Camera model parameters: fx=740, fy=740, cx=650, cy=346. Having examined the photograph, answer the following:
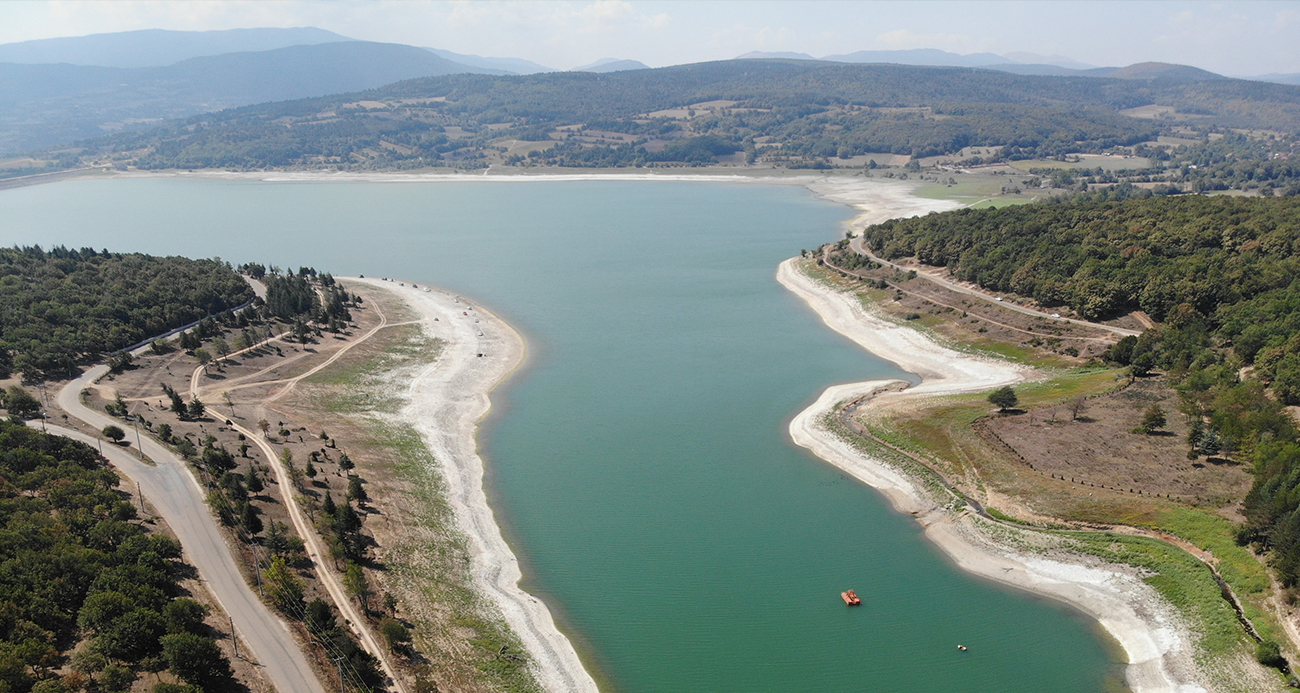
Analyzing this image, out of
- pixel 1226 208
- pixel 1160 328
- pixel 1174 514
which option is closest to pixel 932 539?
pixel 1174 514

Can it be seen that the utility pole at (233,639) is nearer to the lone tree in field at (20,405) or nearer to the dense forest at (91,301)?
the lone tree in field at (20,405)

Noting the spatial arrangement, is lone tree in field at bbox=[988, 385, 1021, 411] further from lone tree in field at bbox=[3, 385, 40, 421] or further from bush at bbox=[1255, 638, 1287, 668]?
lone tree in field at bbox=[3, 385, 40, 421]

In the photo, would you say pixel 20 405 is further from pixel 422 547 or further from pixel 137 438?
pixel 422 547

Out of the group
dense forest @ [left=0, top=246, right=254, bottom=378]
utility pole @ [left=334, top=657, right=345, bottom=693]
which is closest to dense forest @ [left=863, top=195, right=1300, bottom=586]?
utility pole @ [left=334, top=657, right=345, bottom=693]

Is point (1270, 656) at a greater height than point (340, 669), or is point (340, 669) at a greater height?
point (340, 669)

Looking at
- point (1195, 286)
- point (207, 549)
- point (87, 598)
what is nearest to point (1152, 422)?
point (1195, 286)

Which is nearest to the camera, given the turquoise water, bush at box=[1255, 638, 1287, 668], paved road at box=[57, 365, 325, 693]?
paved road at box=[57, 365, 325, 693]

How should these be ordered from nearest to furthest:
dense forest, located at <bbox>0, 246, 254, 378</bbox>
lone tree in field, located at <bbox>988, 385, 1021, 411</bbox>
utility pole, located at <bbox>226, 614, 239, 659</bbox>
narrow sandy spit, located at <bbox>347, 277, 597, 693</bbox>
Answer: utility pole, located at <bbox>226, 614, 239, 659</bbox> < narrow sandy spit, located at <bbox>347, 277, 597, 693</bbox> < lone tree in field, located at <bbox>988, 385, 1021, 411</bbox> < dense forest, located at <bbox>0, 246, 254, 378</bbox>
